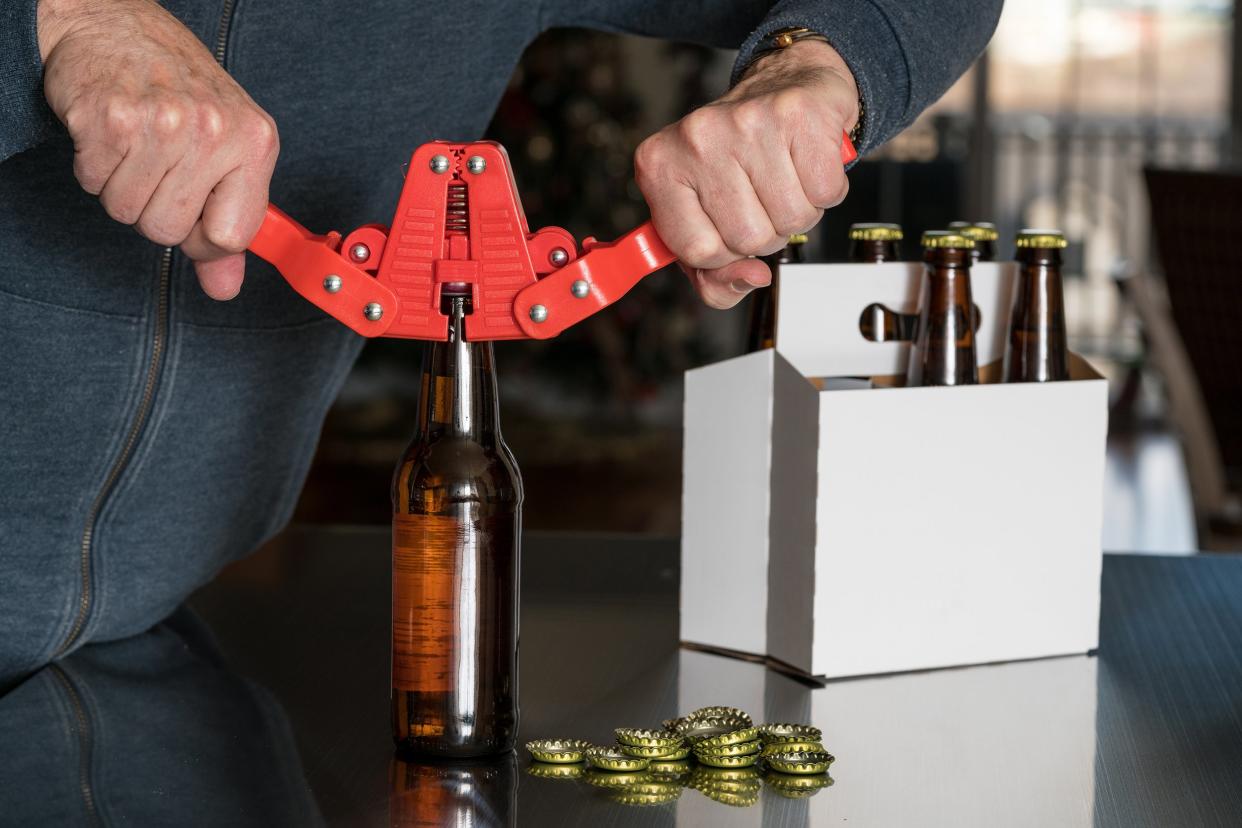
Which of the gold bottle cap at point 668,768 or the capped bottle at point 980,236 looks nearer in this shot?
the gold bottle cap at point 668,768

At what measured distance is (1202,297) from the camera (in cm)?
261

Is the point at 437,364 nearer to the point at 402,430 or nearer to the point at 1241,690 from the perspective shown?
the point at 1241,690

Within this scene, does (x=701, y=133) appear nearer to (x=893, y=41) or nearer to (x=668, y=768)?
(x=893, y=41)

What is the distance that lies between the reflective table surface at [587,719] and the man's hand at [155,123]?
27 cm

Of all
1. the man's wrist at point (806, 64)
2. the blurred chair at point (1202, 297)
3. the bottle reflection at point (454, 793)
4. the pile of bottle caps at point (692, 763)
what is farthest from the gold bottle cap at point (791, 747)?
the blurred chair at point (1202, 297)

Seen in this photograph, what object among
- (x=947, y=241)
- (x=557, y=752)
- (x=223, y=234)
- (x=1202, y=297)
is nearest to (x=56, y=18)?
(x=223, y=234)

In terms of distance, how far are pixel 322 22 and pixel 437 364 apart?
36 cm

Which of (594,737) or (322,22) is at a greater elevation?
(322,22)

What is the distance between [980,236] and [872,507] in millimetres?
234

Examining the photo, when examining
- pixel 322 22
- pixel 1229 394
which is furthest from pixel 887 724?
pixel 1229 394

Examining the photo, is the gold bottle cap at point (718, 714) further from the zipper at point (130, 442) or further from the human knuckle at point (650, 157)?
the zipper at point (130, 442)

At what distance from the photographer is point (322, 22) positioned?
983 mm

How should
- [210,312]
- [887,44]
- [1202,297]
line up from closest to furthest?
[887,44]
[210,312]
[1202,297]

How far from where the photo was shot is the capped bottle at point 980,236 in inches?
39.5
